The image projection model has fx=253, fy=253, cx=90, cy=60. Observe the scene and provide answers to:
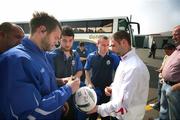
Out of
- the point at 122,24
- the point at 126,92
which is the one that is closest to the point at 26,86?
the point at 126,92

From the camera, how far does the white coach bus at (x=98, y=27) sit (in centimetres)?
1655

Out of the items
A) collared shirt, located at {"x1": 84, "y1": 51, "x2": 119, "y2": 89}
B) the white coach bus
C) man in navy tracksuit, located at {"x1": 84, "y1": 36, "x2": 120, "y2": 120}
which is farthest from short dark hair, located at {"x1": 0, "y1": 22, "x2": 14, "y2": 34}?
the white coach bus

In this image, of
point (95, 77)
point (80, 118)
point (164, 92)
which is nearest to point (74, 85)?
point (80, 118)

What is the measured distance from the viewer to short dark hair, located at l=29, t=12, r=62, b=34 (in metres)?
2.48

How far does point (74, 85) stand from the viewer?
2.67 m

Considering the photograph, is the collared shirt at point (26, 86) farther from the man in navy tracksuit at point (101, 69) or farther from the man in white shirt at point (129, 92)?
the man in navy tracksuit at point (101, 69)

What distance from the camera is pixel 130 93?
295 cm

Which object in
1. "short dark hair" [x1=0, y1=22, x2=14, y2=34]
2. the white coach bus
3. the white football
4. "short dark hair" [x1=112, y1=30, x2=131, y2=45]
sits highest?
"short dark hair" [x1=0, y1=22, x2=14, y2=34]

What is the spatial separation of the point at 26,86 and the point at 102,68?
3155 mm

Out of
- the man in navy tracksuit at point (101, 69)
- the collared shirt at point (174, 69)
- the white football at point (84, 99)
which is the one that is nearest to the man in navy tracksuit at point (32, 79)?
the white football at point (84, 99)

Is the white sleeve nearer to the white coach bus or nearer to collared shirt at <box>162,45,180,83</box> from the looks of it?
collared shirt at <box>162,45,180,83</box>

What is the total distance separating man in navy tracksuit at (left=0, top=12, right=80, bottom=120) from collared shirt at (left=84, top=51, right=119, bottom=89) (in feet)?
8.25

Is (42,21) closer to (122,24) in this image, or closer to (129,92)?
(129,92)

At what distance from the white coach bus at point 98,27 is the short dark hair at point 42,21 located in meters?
13.8
